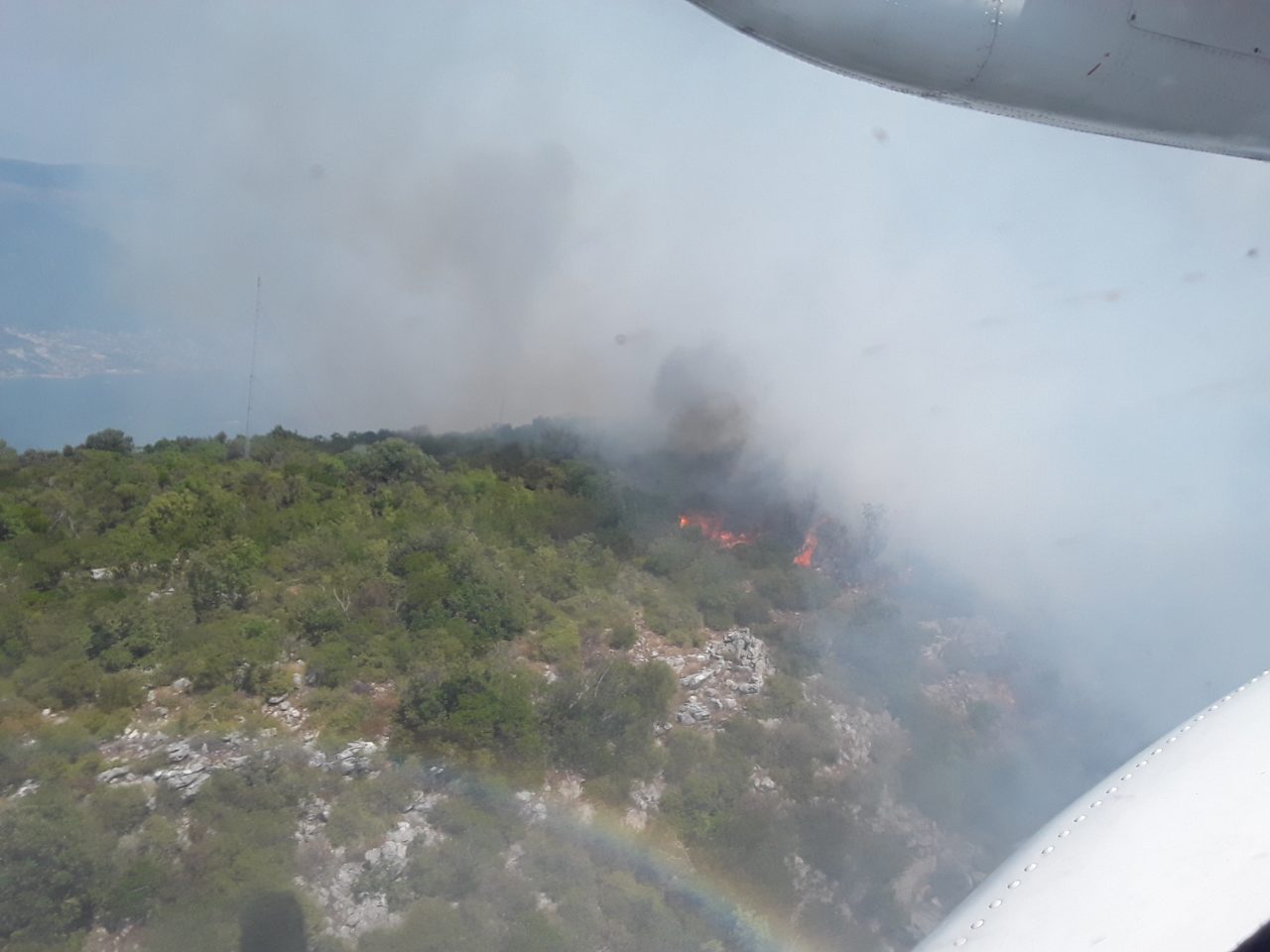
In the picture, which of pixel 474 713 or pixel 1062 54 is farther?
pixel 474 713

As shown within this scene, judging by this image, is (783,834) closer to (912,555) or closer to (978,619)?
(978,619)

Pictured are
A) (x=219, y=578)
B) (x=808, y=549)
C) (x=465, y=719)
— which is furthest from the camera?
(x=808, y=549)

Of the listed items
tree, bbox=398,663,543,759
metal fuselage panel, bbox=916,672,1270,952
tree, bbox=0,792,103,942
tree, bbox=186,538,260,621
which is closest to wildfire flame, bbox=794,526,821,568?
tree, bbox=398,663,543,759

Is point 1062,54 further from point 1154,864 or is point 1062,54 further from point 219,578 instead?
point 219,578

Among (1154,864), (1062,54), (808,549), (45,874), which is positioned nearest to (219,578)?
(45,874)

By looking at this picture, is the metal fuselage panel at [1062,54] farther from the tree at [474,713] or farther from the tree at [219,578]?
the tree at [219,578]

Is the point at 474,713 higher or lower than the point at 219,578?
lower
